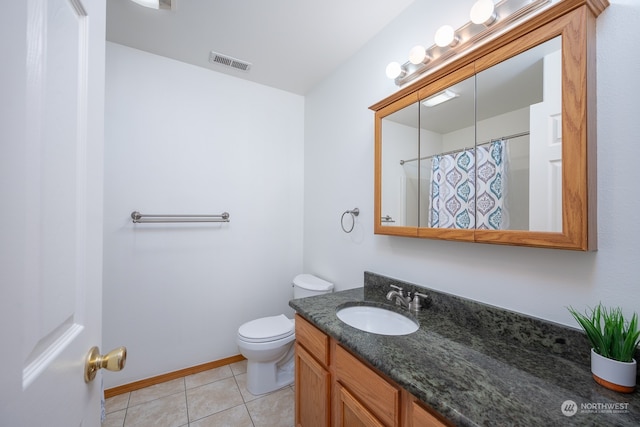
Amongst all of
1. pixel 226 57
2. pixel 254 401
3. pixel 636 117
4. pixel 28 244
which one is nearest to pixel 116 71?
pixel 226 57

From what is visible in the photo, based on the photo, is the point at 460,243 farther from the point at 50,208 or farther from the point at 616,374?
the point at 50,208

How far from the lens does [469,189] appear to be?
1.14 metres

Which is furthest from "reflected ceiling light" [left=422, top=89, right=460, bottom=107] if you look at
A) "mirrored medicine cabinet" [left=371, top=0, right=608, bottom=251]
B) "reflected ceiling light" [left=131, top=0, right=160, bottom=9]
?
"reflected ceiling light" [left=131, top=0, right=160, bottom=9]

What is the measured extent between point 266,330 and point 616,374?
5.60 ft

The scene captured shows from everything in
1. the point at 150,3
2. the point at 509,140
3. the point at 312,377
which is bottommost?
the point at 312,377

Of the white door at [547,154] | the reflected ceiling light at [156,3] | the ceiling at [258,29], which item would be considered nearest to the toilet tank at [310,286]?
the white door at [547,154]

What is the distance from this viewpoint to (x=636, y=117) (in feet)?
2.50

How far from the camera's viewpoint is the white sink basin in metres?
1.24

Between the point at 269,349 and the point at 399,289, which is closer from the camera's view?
the point at 399,289

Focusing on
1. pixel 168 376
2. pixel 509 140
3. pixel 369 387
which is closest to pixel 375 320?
pixel 369 387

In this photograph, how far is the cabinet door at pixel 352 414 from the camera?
0.90 meters

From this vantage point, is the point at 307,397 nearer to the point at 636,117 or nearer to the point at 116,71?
the point at 636,117

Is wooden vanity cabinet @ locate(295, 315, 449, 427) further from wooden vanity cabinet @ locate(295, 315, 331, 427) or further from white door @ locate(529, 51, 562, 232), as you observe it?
white door @ locate(529, 51, 562, 232)

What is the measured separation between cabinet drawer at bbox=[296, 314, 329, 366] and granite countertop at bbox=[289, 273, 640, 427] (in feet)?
0.24
